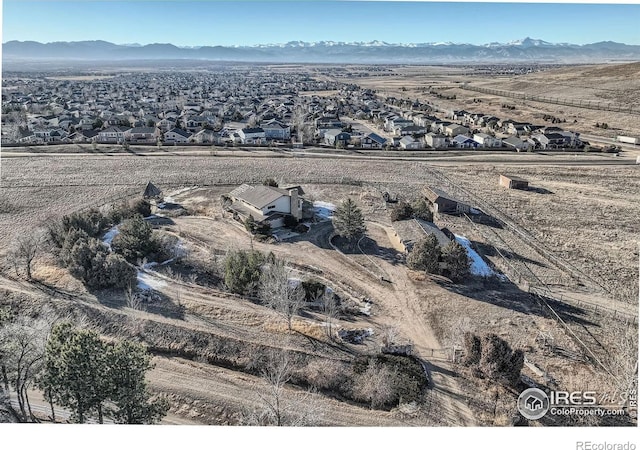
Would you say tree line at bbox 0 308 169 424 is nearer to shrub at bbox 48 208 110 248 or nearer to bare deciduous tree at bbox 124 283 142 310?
bare deciduous tree at bbox 124 283 142 310

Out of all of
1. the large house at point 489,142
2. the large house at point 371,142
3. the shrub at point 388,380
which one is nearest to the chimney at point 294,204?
the shrub at point 388,380

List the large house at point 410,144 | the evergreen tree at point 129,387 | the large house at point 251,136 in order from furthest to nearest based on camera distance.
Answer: the large house at point 251,136, the large house at point 410,144, the evergreen tree at point 129,387

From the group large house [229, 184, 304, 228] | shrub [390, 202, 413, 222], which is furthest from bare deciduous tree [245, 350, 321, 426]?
shrub [390, 202, 413, 222]

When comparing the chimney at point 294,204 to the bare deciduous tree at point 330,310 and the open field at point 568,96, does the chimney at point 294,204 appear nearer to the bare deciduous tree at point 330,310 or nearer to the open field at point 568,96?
the bare deciduous tree at point 330,310

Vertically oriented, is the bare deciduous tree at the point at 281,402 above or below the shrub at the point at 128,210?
below

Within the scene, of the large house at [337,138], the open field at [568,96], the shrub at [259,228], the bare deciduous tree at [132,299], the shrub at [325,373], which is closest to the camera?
the shrub at [325,373]

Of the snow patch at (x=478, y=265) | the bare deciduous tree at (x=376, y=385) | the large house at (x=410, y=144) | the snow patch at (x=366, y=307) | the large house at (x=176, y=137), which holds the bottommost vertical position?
the bare deciduous tree at (x=376, y=385)
